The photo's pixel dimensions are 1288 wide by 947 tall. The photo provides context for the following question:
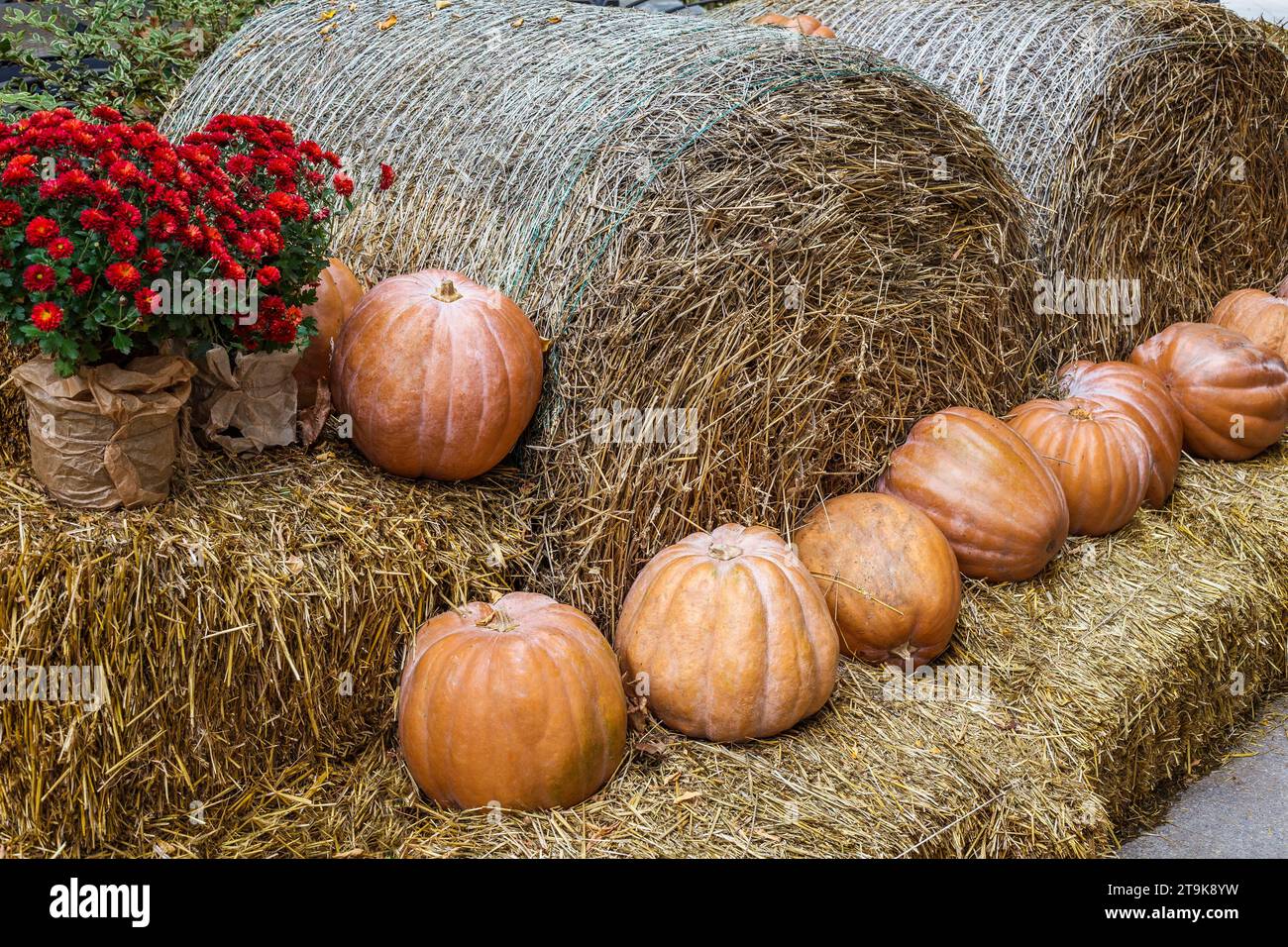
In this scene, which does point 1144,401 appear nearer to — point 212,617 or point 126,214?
point 212,617

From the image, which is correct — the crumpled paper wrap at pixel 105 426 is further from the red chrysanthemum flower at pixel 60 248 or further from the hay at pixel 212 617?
the red chrysanthemum flower at pixel 60 248

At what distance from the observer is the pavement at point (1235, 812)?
364 cm

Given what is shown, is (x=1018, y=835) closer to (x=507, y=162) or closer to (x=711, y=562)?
(x=711, y=562)

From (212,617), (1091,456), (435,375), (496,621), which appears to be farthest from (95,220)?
(1091,456)

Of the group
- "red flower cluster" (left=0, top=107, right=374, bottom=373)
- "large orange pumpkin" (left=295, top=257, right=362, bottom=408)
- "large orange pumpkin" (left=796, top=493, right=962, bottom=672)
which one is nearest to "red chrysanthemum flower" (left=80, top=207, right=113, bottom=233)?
"red flower cluster" (left=0, top=107, right=374, bottom=373)

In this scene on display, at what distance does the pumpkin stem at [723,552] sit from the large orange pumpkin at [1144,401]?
201 centimetres

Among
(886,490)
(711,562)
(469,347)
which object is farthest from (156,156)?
(886,490)

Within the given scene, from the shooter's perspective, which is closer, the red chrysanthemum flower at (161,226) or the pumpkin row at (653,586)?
the red chrysanthemum flower at (161,226)

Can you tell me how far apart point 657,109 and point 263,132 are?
116cm

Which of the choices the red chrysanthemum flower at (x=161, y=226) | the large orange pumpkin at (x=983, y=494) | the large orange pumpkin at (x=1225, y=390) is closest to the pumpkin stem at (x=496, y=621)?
the red chrysanthemum flower at (x=161, y=226)

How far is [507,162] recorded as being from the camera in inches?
147

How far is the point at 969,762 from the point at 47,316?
2.46 meters

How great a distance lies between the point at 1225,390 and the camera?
489cm

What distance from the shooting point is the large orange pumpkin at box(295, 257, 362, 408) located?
133 inches
